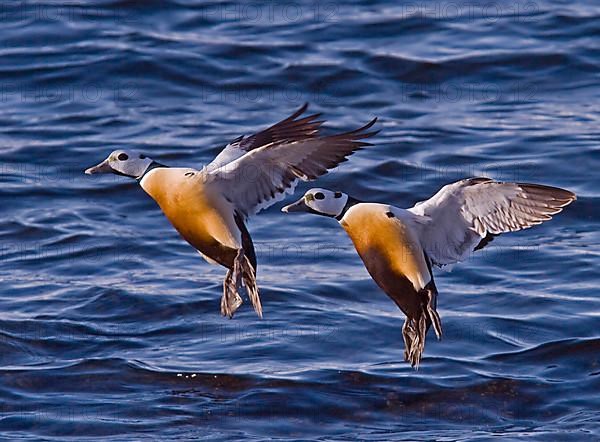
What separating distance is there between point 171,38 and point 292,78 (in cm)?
215

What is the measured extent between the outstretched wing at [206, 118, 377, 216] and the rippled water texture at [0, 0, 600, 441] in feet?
4.68

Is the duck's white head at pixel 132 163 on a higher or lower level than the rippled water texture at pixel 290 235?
higher

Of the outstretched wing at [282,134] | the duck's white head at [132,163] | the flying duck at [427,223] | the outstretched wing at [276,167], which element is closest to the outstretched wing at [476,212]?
the flying duck at [427,223]

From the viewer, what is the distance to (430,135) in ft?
48.4

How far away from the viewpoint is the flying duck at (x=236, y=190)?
8.47 meters

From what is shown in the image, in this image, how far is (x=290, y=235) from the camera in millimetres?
12445

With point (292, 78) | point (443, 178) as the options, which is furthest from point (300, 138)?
point (292, 78)

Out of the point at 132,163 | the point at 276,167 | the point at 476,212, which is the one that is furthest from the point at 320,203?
the point at 132,163

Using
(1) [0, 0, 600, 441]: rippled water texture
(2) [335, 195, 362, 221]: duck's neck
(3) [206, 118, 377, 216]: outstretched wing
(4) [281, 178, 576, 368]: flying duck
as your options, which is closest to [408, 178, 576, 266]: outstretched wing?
(4) [281, 178, 576, 368]: flying duck

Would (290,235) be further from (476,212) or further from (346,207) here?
(476,212)

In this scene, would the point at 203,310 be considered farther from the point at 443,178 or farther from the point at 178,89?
the point at 178,89

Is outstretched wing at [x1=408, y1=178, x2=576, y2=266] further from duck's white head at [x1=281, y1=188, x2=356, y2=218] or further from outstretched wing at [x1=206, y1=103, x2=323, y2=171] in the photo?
outstretched wing at [x1=206, y1=103, x2=323, y2=171]

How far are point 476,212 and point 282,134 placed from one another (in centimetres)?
122

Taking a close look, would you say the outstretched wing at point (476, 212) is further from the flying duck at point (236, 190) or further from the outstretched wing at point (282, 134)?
the outstretched wing at point (282, 134)
